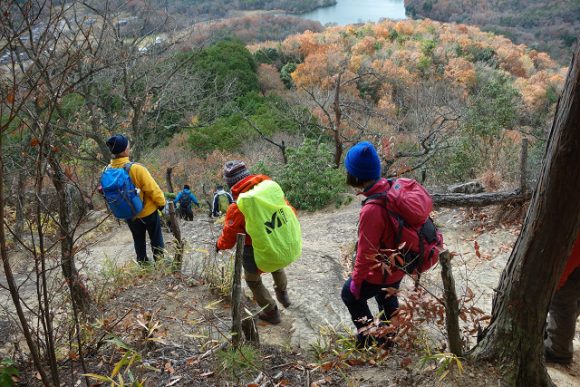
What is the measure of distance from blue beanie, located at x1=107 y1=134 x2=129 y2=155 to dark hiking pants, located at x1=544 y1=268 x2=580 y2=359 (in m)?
3.76

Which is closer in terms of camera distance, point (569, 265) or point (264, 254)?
point (569, 265)

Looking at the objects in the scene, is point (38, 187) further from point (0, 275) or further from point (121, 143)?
point (0, 275)

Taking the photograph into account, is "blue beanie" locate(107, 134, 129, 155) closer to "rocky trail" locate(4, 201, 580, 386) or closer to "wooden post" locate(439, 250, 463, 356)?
"rocky trail" locate(4, 201, 580, 386)

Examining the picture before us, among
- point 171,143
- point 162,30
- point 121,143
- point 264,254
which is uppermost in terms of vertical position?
point 162,30

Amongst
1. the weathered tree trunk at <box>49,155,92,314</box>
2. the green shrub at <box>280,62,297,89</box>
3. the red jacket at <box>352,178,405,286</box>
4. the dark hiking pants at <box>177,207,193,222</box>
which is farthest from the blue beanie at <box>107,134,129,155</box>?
the green shrub at <box>280,62,297,89</box>

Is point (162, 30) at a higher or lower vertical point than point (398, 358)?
higher

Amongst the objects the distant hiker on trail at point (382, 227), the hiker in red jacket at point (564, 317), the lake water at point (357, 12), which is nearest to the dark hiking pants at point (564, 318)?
the hiker in red jacket at point (564, 317)

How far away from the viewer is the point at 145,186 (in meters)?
4.66

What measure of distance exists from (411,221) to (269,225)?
1.18 m

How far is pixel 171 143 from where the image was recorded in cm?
2150

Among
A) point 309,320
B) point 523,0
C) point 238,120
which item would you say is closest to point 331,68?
point 238,120

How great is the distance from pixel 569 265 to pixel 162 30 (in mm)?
11836

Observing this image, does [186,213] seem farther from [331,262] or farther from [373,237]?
[373,237]

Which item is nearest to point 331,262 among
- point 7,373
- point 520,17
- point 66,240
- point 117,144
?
point 117,144
